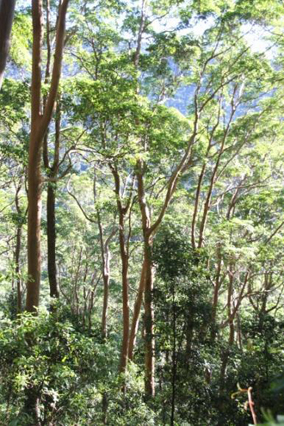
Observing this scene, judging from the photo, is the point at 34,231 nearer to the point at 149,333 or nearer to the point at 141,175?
the point at 149,333

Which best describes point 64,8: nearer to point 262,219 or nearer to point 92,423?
point 92,423

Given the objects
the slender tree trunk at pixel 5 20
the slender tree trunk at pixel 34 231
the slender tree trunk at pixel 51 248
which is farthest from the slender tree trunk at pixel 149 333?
the slender tree trunk at pixel 5 20

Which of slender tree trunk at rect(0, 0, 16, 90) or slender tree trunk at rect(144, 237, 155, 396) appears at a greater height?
slender tree trunk at rect(0, 0, 16, 90)

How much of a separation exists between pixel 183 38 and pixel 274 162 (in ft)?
21.5

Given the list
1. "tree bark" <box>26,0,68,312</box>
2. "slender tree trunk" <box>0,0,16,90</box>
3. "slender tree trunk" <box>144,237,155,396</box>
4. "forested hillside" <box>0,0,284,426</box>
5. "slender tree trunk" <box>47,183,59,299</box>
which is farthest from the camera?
"slender tree trunk" <box>47,183,59,299</box>

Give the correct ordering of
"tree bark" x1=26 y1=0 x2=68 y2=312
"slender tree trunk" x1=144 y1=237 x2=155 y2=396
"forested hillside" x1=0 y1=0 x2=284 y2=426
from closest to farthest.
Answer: "forested hillside" x1=0 y1=0 x2=284 y2=426
"tree bark" x1=26 y1=0 x2=68 y2=312
"slender tree trunk" x1=144 y1=237 x2=155 y2=396

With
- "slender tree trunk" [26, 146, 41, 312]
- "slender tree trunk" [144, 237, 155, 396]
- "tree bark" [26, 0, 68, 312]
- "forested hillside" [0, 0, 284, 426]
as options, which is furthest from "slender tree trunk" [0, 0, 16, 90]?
"slender tree trunk" [144, 237, 155, 396]

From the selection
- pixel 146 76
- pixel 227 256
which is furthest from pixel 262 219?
pixel 146 76

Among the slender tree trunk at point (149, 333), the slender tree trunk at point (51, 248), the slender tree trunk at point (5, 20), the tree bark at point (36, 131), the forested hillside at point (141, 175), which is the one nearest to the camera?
the slender tree trunk at point (5, 20)

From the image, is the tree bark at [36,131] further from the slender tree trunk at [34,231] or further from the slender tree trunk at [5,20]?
the slender tree trunk at [5,20]

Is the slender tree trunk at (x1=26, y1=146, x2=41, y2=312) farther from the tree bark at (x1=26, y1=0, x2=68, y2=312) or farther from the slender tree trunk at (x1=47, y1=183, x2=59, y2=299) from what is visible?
the slender tree trunk at (x1=47, y1=183, x2=59, y2=299)

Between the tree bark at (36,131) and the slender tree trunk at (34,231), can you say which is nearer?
the tree bark at (36,131)

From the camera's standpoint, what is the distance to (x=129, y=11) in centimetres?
1025

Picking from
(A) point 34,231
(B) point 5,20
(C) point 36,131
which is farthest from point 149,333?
(B) point 5,20
